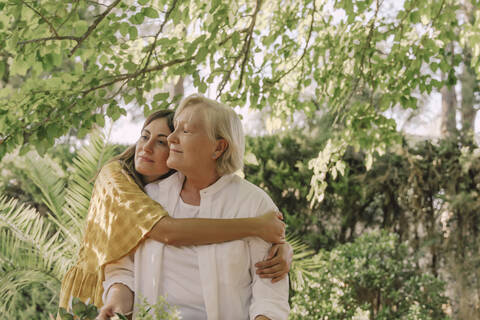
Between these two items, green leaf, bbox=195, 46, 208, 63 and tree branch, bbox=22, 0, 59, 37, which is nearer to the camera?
tree branch, bbox=22, 0, 59, 37

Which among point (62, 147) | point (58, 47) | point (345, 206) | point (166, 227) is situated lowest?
point (166, 227)

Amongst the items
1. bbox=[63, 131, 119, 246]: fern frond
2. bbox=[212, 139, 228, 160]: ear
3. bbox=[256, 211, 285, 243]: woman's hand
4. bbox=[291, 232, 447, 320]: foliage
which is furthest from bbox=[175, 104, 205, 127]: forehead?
bbox=[291, 232, 447, 320]: foliage

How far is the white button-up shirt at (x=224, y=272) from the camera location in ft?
6.50

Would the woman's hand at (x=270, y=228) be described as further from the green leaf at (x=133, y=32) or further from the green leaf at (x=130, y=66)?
the green leaf at (x=130, y=66)

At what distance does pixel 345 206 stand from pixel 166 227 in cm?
499

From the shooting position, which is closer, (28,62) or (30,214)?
(28,62)

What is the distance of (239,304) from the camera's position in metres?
2.02

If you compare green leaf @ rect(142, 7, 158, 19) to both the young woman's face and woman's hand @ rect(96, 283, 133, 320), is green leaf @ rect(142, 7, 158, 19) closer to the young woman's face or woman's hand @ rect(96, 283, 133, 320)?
the young woman's face

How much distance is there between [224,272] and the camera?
1995mm

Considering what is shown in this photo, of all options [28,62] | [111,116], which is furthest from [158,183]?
[28,62]

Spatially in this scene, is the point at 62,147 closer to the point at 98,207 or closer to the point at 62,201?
the point at 62,201

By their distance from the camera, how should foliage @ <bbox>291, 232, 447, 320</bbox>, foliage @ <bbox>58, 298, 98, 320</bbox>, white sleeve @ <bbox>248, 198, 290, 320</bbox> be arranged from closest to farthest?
foliage @ <bbox>58, 298, 98, 320</bbox>
white sleeve @ <bbox>248, 198, 290, 320</bbox>
foliage @ <bbox>291, 232, 447, 320</bbox>

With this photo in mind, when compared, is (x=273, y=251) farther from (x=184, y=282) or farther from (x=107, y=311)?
(x=107, y=311)

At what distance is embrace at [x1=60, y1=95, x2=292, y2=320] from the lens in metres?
2.00
